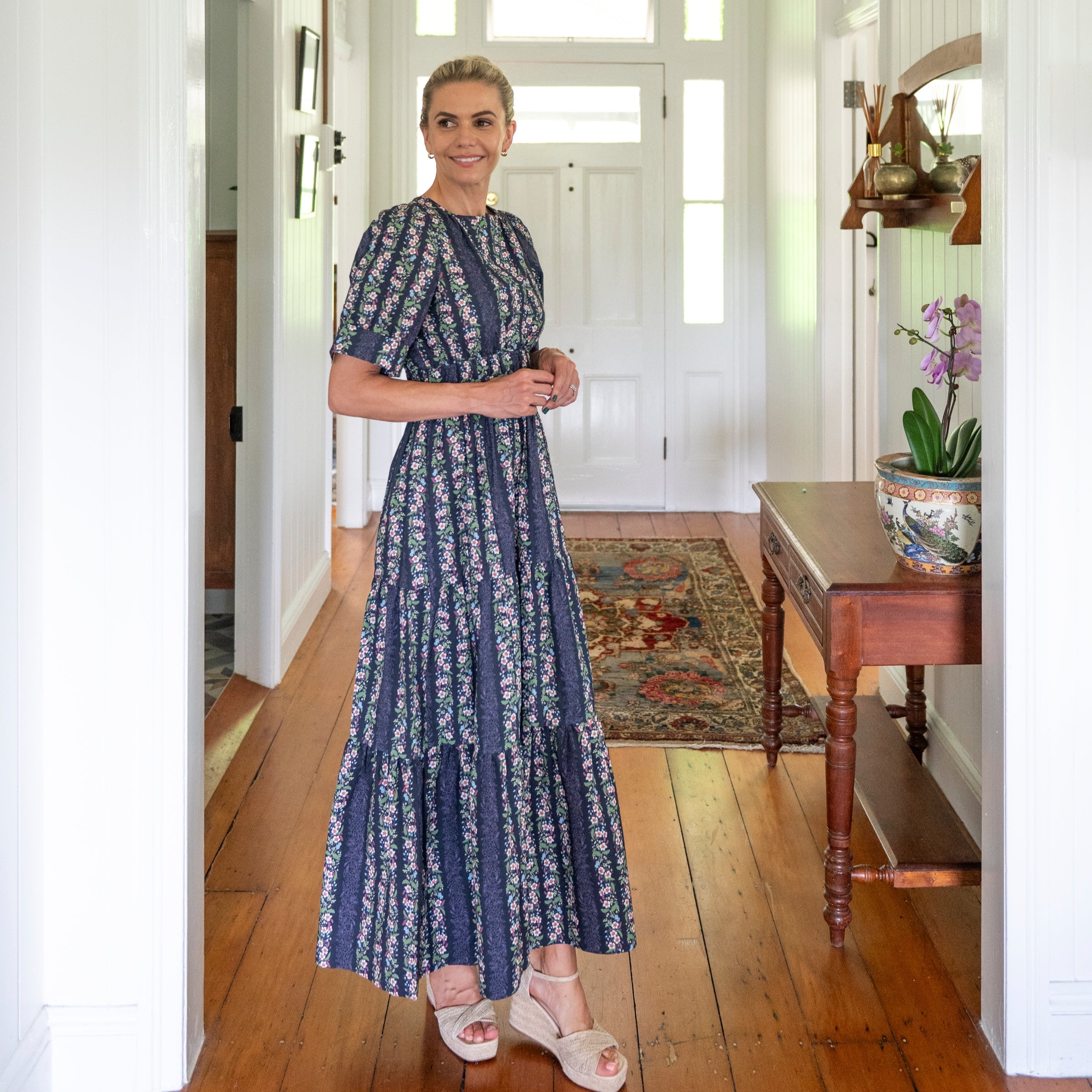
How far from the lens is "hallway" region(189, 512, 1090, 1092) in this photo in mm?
2135

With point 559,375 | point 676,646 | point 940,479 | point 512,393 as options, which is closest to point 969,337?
point 940,479

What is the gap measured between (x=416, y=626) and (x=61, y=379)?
65 cm

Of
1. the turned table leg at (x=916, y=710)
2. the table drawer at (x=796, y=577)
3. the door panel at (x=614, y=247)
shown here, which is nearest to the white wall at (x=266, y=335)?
the table drawer at (x=796, y=577)

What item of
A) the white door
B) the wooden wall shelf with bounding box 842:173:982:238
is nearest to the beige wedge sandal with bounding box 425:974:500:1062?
the wooden wall shelf with bounding box 842:173:982:238

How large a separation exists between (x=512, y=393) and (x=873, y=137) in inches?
90.4

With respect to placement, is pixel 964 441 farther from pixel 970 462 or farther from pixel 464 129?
pixel 464 129

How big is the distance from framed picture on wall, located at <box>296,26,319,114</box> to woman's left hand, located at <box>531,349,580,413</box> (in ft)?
9.24

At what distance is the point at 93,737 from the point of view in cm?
206

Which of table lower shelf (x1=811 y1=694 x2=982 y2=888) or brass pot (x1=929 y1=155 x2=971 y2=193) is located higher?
brass pot (x1=929 y1=155 x2=971 y2=193)

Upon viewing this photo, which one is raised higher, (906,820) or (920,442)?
(920,442)

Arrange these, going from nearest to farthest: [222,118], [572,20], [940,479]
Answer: [940,479], [222,118], [572,20]

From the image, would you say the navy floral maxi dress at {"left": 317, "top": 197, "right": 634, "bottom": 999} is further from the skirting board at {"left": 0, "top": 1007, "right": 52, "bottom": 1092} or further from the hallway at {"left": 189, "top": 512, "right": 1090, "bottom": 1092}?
the skirting board at {"left": 0, "top": 1007, "right": 52, "bottom": 1092}

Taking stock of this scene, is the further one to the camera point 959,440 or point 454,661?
point 959,440

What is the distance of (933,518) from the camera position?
2375mm
